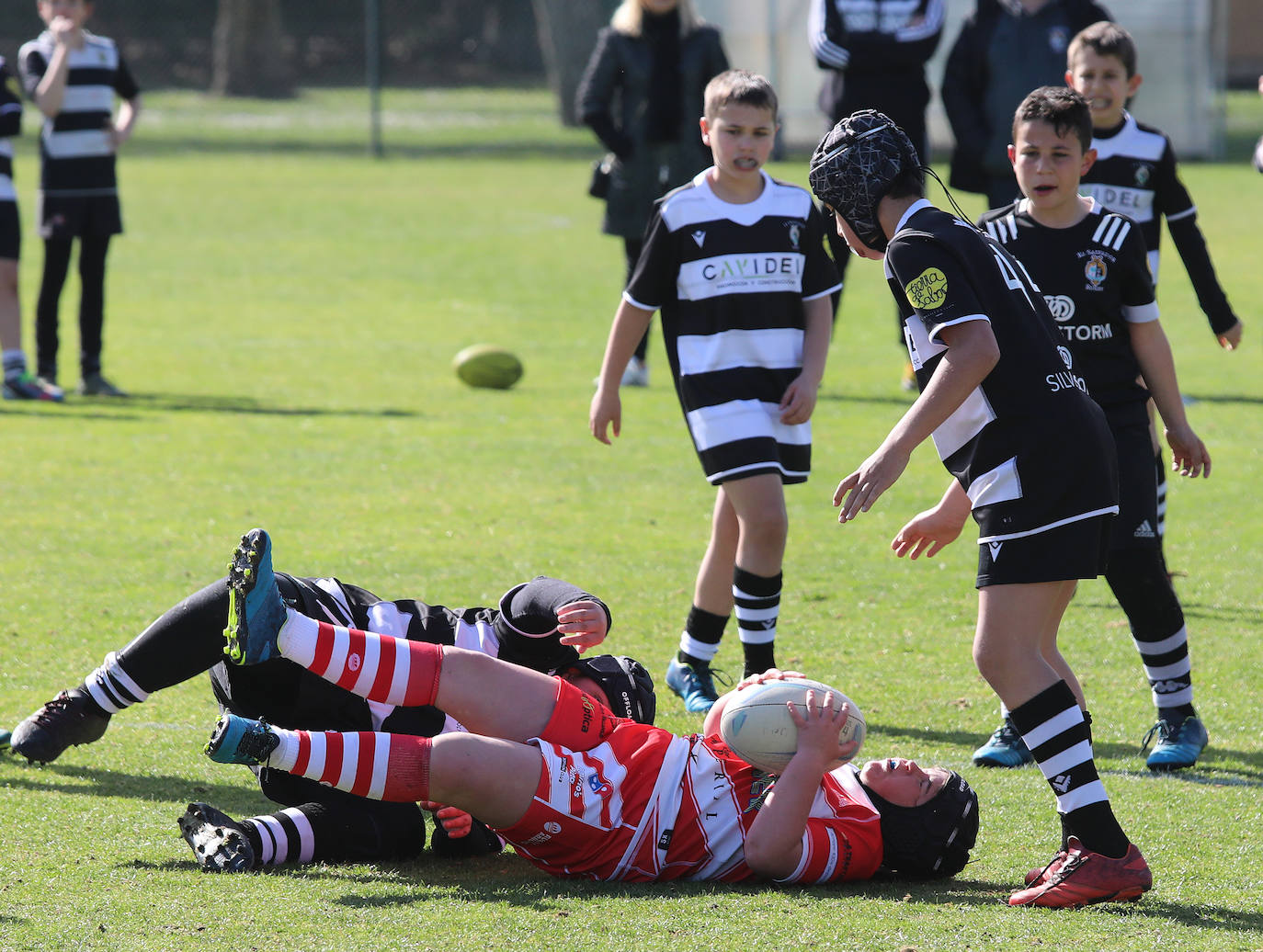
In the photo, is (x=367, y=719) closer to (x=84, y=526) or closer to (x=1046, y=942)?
(x=1046, y=942)

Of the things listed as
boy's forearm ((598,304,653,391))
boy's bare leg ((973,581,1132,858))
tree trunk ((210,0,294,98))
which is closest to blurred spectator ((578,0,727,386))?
boy's forearm ((598,304,653,391))

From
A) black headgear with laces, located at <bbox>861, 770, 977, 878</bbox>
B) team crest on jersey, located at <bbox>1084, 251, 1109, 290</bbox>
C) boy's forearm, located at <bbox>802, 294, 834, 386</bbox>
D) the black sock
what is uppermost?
team crest on jersey, located at <bbox>1084, 251, 1109, 290</bbox>

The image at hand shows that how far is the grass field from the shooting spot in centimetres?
338

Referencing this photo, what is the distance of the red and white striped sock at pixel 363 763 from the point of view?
339cm

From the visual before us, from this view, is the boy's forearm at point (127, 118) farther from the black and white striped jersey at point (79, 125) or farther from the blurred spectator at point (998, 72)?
the blurred spectator at point (998, 72)

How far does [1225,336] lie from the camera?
5695mm

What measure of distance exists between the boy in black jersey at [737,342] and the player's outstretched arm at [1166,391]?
100 cm

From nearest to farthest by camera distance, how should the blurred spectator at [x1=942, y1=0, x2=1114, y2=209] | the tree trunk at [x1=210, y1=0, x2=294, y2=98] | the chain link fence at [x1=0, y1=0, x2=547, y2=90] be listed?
the blurred spectator at [x1=942, y1=0, x2=1114, y2=209], the tree trunk at [x1=210, y1=0, x2=294, y2=98], the chain link fence at [x1=0, y1=0, x2=547, y2=90]

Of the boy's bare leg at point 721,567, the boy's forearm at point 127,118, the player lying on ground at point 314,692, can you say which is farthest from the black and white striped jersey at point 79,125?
the player lying on ground at point 314,692

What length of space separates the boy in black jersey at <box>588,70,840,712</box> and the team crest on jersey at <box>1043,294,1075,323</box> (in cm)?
79

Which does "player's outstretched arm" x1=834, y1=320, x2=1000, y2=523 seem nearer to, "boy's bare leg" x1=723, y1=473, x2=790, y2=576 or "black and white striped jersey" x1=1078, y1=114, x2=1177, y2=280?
"boy's bare leg" x1=723, y1=473, x2=790, y2=576

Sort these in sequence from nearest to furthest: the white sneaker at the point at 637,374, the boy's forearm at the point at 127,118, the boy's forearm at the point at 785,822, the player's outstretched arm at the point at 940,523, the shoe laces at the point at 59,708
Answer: the boy's forearm at the point at 785,822 → the player's outstretched arm at the point at 940,523 → the shoe laces at the point at 59,708 → the boy's forearm at the point at 127,118 → the white sneaker at the point at 637,374

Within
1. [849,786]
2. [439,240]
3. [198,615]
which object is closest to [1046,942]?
[849,786]

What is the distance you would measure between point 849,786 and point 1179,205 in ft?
9.81
